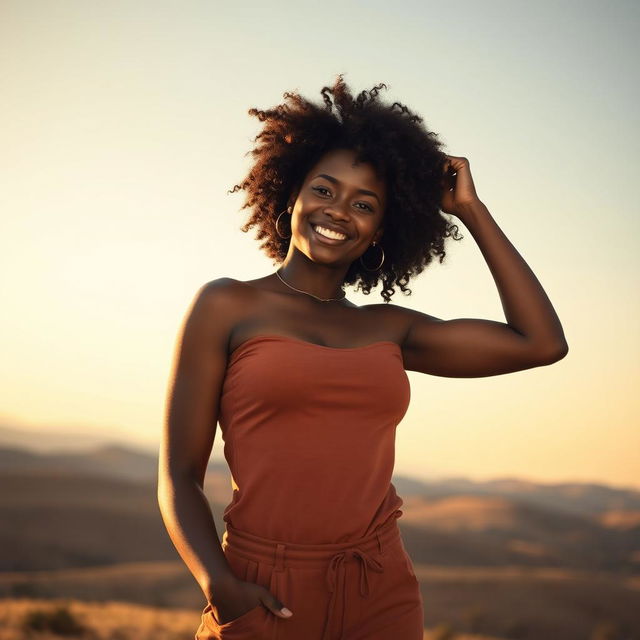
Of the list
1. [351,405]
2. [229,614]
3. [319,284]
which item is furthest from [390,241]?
[229,614]

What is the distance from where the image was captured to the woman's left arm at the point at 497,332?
392 cm

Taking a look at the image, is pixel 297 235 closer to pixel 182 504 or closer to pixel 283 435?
pixel 283 435

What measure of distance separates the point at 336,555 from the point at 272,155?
6.17 ft

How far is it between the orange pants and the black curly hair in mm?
1472

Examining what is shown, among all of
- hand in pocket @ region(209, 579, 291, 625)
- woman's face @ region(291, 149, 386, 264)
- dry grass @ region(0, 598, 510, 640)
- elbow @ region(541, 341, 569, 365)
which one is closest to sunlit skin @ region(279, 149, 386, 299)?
woman's face @ region(291, 149, 386, 264)

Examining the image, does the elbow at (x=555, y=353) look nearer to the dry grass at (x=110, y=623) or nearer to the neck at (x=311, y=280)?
the neck at (x=311, y=280)

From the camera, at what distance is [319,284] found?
381 cm

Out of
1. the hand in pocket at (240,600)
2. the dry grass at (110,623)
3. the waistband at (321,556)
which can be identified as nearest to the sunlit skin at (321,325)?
the hand in pocket at (240,600)

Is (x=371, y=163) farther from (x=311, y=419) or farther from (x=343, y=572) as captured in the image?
(x=343, y=572)

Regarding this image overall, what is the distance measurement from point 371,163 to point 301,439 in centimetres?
128

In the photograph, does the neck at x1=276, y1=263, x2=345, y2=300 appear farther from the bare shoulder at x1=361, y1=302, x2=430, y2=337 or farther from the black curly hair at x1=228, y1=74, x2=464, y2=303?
the black curly hair at x1=228, y1=74, x2=464, y2=303

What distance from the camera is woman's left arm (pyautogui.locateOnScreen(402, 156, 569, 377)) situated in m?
3.92

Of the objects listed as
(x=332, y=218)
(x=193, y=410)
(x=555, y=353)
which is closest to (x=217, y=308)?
(x=193, y=410)

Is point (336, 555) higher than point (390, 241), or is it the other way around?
point (390, 241)
